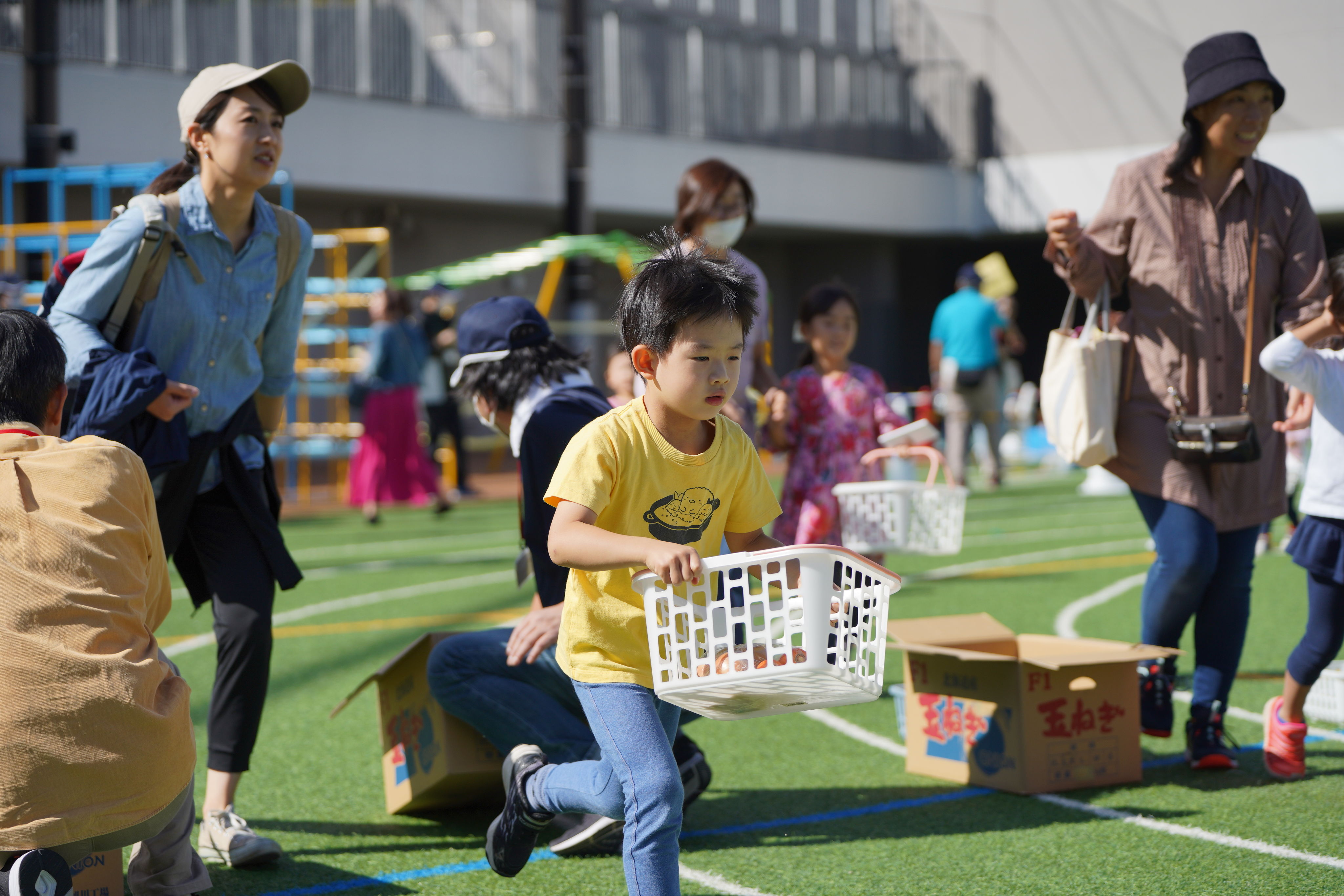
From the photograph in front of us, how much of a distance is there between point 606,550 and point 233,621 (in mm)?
1505

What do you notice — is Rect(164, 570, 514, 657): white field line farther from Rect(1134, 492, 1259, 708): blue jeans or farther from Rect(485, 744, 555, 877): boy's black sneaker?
Rect(1134, 492, 1259, 708): blue jeans

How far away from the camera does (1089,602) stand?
7625 mm

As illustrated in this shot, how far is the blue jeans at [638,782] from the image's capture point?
276 cm

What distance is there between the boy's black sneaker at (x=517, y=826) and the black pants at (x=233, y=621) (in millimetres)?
793

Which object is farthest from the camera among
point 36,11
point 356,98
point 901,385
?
point 901,385

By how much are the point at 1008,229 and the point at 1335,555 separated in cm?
2230

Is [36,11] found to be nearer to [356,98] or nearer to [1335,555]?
[356,98]

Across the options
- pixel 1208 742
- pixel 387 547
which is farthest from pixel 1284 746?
pixel 387 547

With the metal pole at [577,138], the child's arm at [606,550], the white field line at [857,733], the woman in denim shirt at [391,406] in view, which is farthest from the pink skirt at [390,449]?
the child's arm at [606,550]

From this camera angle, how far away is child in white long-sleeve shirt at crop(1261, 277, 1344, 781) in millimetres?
4137

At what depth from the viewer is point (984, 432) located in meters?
15.8

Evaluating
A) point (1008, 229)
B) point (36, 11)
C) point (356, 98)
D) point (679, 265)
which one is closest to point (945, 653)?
point (679, 265)

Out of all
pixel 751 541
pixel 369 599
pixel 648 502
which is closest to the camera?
pixel 648 502

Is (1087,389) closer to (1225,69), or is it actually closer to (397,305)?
(1225,69)
